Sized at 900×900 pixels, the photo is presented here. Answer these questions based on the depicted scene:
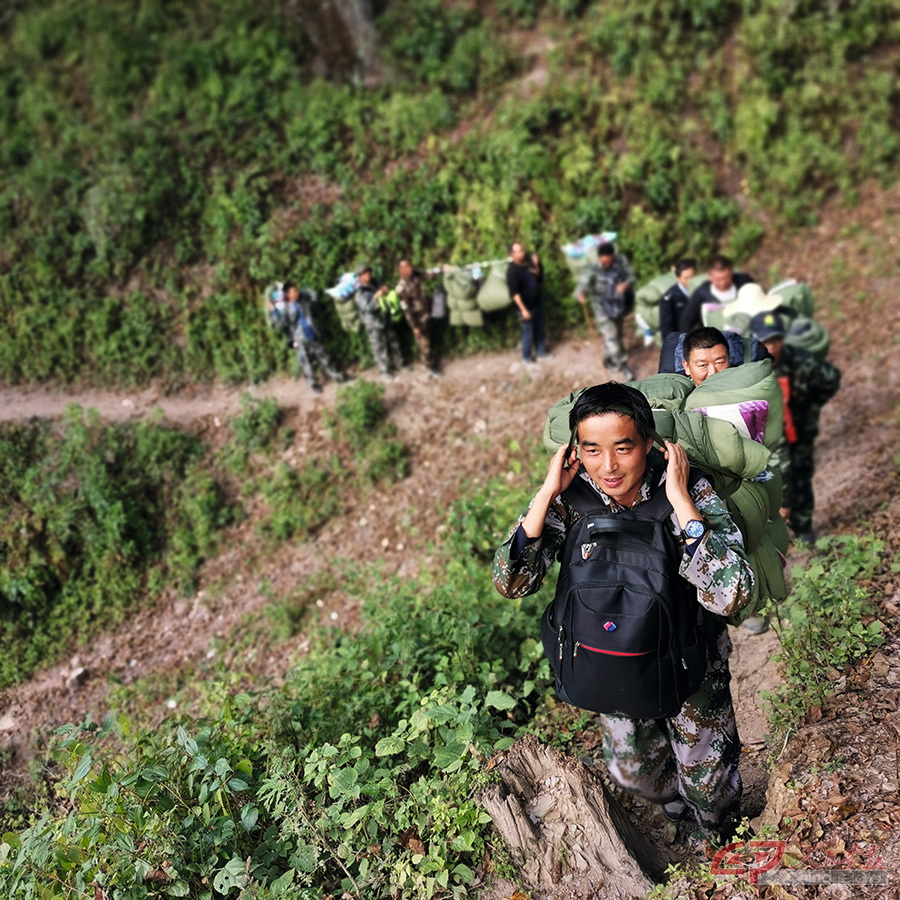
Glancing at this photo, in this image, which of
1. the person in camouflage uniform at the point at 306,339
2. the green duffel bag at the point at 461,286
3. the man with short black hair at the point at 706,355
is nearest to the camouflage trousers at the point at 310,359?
the person in camouflage uniform at the point at 306,339

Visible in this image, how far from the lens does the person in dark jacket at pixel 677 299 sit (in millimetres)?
7293

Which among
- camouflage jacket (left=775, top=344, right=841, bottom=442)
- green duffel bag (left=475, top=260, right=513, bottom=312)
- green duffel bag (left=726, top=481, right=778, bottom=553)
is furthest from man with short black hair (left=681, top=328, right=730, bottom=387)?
green duffel bag (left=475, top=260, right=513, bottom=312)

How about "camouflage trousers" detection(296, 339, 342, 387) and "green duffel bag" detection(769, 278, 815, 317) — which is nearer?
"green duffel bag" detection(769, 278, 815, 317)

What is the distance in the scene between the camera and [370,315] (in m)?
10.8

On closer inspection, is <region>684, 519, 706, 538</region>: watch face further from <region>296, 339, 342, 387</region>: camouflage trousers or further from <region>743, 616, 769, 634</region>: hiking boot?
<region>296, 339, 342, 387</region>: camouflage trousers

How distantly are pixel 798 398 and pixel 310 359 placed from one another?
7.49 metres

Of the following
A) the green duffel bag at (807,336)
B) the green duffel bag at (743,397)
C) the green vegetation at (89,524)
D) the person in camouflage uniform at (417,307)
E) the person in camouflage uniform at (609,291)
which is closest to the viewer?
the green duffel bag at (743,397)

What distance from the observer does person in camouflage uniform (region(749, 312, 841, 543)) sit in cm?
592

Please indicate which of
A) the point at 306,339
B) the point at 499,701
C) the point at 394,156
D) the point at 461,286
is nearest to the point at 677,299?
the point at 461,286

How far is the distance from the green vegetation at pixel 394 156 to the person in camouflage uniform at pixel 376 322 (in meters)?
0.82

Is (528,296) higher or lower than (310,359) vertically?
higher

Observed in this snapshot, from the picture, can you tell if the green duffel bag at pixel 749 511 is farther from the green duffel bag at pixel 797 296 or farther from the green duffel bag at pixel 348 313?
the green duffel bag at pixel 348 313

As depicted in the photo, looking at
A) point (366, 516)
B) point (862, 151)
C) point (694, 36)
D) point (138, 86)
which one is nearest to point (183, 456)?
point (366, 516)

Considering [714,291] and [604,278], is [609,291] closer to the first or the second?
[604,278]
